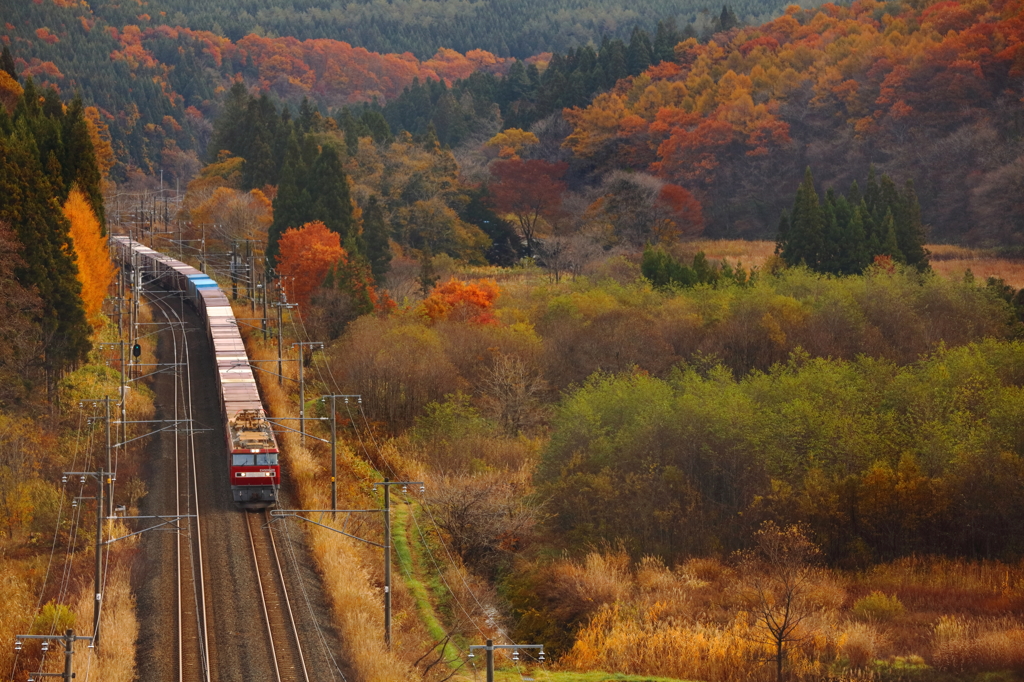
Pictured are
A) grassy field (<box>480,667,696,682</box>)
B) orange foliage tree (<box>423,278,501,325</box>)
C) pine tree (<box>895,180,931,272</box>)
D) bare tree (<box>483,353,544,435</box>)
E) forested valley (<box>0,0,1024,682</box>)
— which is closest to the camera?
grassy field (<box>480,667,696,682</box>)

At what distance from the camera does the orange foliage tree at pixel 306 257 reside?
2950 inches

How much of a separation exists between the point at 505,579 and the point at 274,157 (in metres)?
70.5

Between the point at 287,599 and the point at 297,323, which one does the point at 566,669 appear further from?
the point at 297,323

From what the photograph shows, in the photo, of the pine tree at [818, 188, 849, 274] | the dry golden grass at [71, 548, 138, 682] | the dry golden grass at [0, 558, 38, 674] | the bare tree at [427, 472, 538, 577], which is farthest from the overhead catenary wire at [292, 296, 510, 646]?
the pine tree at [818, 188, 849, 274]

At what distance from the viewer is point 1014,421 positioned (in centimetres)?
4400

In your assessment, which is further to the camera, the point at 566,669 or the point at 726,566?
the point at 726,566

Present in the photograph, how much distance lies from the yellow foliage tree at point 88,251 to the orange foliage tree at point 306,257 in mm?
12121

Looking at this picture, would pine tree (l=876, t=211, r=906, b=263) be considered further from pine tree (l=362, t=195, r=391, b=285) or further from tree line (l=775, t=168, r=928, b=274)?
pine tree (l=362, t=195, r=391, b=285)

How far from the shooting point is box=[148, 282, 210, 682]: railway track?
33.8 meters

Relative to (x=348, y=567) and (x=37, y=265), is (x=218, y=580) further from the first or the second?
(x=37, y=265)

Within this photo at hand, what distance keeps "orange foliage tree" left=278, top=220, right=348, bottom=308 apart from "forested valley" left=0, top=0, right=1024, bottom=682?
227 millimetres

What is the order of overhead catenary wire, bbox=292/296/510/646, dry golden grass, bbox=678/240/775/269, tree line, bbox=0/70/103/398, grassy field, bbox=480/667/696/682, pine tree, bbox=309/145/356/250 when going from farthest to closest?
dry golden grass, bbox=678/240/775/269 → pine tree, bbox=309/145/356/250 → tree line, bbox=0/70/103/398 → overhead catenary wire, bbox=292/296/510/646 → grassy field, bbox=480/667/696/682

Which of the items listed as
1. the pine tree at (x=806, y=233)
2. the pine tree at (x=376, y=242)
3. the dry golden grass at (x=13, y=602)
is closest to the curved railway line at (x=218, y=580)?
the dry golden grass at (x=13, y=602)

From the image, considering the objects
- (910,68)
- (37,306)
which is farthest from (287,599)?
(910,68)
